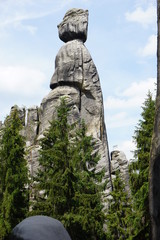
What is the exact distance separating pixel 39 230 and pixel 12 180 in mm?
17721

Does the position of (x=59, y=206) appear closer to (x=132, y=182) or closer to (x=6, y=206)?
(x=6, y=206)

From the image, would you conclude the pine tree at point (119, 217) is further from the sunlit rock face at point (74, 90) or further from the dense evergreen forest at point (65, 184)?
the sunlit rock face at point (74, 90)

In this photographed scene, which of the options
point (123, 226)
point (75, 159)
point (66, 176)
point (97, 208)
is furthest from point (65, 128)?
point (123, 226)

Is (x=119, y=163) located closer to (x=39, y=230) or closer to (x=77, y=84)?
(x=77, y=84)

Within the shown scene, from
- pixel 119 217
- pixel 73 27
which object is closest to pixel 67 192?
pixel 119 217

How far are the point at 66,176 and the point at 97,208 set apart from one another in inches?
111

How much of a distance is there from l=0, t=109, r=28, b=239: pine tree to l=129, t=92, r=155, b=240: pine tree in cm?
587

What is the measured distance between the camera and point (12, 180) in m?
20.9

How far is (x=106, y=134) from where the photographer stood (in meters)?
36.7

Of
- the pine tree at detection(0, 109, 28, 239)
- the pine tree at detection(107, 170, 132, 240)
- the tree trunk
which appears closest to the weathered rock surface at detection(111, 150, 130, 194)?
the pine tree at detection(107, 170, 132, 240)

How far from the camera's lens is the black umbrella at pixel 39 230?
3590mm

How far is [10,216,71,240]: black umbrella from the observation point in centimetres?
359

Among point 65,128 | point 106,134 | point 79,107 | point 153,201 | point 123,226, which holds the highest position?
point 79,107

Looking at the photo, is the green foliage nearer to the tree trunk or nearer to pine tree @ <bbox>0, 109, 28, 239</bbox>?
pine tree @ <bbox>0, 109, 28, 239</bbox>
